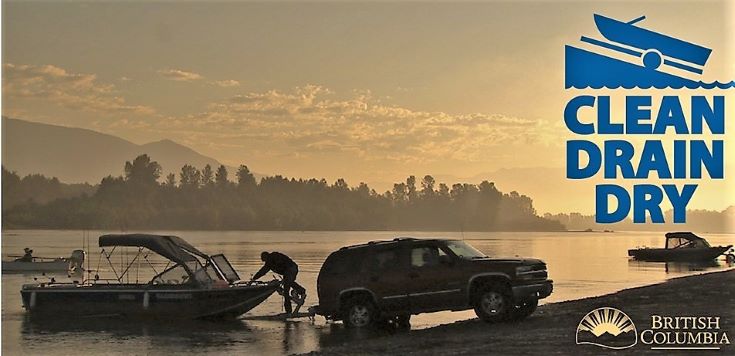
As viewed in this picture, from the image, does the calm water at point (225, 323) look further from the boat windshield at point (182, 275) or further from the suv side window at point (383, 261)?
the suv side window at point (383, 261)

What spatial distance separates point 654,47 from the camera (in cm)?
1892

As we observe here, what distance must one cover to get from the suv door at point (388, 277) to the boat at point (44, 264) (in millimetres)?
7599

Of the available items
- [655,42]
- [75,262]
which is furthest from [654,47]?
[75,262]

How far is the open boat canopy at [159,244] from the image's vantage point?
21.7 m

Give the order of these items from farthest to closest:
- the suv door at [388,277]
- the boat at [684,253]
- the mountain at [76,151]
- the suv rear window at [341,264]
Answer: the boat at [684,253], the mountain at [76,151], the suv rear window at [341,264], the suv door at [388,277]

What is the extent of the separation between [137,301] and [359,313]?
4789 mm

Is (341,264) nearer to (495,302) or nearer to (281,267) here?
(281,267)

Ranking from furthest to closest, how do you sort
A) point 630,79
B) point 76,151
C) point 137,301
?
point 76,151 < point 137,301 < point 630,79

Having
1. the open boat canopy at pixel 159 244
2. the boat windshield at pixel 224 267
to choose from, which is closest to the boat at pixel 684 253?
the boat windshield at pixel 224 267

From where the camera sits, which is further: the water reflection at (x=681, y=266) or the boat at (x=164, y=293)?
the water reflection at (x=681, y=266)

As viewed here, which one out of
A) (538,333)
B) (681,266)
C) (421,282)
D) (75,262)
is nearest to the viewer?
(538,333)

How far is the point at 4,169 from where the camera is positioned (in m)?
21.5

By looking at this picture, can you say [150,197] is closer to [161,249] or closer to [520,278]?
[161,249]

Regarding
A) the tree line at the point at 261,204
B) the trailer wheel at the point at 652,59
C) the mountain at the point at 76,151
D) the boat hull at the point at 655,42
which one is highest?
the boat hull at the point at 655,42
